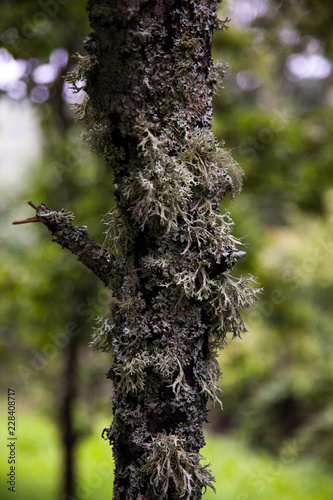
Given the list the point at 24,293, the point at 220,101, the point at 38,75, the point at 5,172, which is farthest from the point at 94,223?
the point at 5,172

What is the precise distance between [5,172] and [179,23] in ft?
52.1

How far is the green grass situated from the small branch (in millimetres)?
3664

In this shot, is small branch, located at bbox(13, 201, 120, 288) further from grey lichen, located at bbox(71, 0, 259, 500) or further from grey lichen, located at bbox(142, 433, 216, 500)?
grey lichen, located at bbox(142, 433, 216, 500)

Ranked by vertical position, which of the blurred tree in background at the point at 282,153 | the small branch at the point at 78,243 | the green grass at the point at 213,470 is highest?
the blurred tree in background at the point at 282,153

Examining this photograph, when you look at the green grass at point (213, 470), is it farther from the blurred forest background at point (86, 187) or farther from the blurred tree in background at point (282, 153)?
the blurred tree in background at point (282, 153)

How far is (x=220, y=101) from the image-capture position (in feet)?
13.2

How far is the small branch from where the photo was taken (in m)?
1.05

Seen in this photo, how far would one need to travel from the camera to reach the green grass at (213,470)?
4.99 meters

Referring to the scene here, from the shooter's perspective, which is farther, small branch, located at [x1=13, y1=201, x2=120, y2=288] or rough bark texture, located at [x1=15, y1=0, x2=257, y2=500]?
small branch, located at [x1=13, y1=201, x2=120, y2=288]

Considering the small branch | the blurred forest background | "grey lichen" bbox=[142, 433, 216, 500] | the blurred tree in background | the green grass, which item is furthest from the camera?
the green grass

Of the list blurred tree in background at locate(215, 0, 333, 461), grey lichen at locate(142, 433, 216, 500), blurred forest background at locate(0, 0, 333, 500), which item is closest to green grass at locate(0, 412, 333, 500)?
blurred forest background at locate(0, 0, 333, 500)

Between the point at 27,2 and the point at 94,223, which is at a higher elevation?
the point at 27,2

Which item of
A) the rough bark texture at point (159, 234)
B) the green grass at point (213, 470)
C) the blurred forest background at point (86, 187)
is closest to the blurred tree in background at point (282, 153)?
the blurred forest background at point (86, 187)

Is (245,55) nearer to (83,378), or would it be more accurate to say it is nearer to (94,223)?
(94,223)
